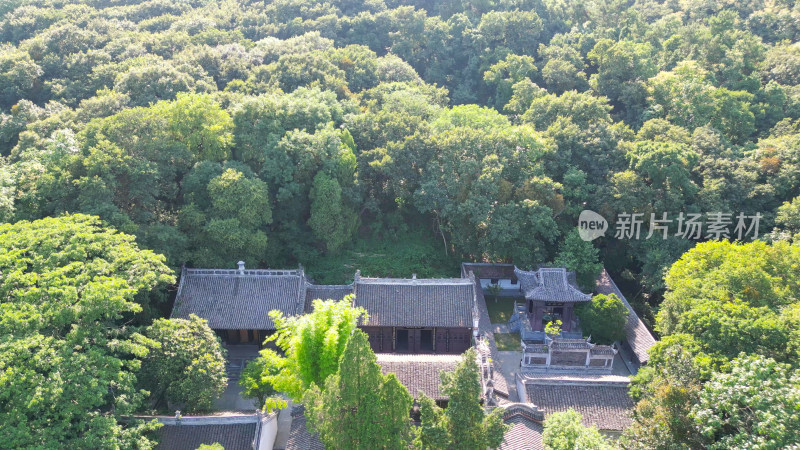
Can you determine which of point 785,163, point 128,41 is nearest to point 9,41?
point 128,41

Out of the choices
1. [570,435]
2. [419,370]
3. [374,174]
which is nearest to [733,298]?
[570,435]

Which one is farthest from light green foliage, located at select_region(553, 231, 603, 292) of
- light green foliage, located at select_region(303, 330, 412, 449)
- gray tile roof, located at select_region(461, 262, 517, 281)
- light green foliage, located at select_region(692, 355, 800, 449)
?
light green foliage, located at select_region(303, 330, 412, 449)

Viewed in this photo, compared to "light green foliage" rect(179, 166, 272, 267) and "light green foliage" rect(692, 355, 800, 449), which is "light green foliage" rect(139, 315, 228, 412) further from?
"light green foliage" rect(692, 355, 800, 449)

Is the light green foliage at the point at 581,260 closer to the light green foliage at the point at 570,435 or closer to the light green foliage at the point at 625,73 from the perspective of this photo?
the light green foliage at the point at 570,435

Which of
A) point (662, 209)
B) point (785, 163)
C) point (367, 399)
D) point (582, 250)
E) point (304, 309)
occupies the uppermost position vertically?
point (785, 163)

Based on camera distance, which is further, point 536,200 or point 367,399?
point 536,200

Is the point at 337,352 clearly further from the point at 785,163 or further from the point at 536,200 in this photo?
the point at 785,163
